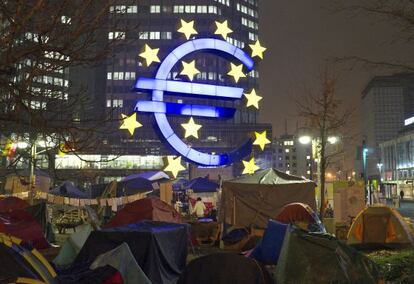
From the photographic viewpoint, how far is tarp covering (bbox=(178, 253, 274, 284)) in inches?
277

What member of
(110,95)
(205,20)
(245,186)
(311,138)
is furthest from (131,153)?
(245,186)

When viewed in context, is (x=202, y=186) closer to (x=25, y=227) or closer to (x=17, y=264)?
(x=25, y=227)

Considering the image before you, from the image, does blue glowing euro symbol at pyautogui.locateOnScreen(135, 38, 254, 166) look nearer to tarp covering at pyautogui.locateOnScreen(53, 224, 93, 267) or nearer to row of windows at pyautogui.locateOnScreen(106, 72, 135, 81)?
tarp covering at pyautogui.locateOnScreen(53, 224, 93, 267)

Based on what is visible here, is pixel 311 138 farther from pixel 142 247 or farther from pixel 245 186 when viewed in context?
pixel 142 247

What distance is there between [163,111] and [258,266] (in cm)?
1575

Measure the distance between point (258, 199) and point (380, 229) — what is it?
529 cm

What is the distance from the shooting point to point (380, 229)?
1348cm

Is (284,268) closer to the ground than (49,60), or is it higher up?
closer to the ground

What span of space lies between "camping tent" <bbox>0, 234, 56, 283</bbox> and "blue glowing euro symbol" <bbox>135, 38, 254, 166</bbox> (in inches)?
593

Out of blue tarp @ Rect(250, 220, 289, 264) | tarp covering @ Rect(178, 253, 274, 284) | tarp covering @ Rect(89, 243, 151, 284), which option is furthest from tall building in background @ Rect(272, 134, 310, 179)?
tarp covering @ Rect(178, 253, 274, 284)

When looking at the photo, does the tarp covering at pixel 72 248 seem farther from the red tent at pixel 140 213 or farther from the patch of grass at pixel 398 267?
the patch of grass at pixel 398 267

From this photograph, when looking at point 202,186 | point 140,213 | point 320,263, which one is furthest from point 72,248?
point 202,186

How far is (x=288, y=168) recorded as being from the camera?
172 metres

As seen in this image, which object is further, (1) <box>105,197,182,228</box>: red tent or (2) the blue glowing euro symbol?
(2) the blue glowing euro symbol
